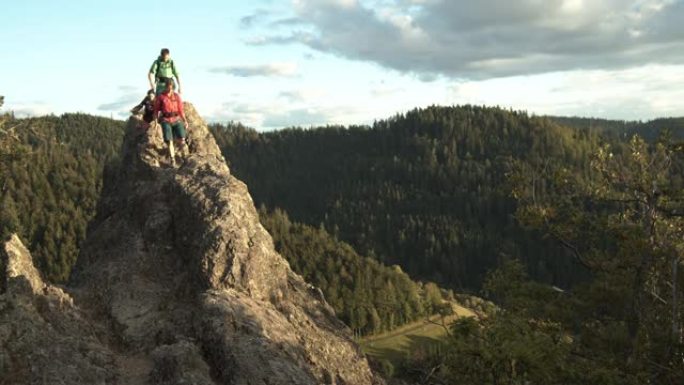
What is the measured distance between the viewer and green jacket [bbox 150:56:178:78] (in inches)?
1088

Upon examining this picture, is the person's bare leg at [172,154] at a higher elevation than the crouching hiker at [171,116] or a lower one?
lower

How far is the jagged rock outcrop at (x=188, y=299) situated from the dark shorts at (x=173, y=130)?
1.59 meters

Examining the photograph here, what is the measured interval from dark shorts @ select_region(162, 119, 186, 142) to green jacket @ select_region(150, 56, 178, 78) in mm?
2715

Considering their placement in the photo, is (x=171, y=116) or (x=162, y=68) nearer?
(x=171, y=116)

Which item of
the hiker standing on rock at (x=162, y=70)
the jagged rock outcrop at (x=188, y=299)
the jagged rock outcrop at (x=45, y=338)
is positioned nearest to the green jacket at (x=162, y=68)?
the hiker standing on rock at (x=162, y=70)

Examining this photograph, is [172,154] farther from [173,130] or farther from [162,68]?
[162,68]

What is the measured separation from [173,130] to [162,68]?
309 centimetres

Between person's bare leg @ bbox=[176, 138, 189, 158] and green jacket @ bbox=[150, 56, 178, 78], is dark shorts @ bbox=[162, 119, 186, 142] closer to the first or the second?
person's bare leg @ bbox=[176, 138, 189, 158]

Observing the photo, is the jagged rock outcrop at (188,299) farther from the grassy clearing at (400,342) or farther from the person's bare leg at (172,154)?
the grassy clearing at (400,342)

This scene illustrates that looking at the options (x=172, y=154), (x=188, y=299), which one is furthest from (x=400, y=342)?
(x=188, y=299)

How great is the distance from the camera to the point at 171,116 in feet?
86.9

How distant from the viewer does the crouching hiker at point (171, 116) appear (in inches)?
1038

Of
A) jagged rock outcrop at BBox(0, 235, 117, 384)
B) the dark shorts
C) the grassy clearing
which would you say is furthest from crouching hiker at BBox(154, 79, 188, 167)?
the grassy clearing

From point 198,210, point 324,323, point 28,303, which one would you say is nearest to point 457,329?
point 324,323
